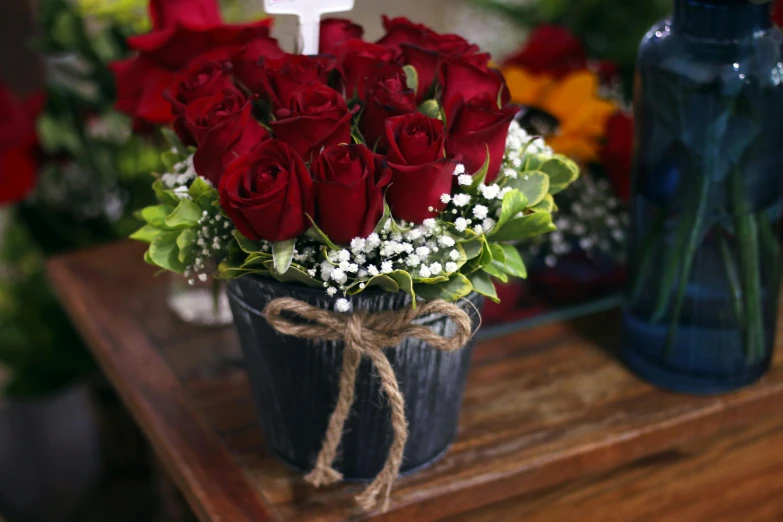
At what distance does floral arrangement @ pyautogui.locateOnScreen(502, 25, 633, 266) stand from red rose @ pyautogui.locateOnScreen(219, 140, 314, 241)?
16.0 inches

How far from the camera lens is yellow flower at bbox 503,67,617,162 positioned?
907 mm

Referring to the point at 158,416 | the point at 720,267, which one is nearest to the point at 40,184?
the point at 158,416

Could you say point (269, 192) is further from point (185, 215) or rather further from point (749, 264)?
point (749, 264)

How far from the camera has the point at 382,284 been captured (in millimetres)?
563

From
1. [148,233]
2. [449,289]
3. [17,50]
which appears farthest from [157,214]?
[17,50]

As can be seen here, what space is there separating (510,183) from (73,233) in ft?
3.03

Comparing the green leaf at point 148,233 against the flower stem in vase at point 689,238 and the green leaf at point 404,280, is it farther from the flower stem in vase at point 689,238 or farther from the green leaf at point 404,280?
the flower stem in vase at point 689,238

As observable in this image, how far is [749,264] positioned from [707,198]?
0.08 meters

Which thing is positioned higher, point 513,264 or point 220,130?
point 220,130

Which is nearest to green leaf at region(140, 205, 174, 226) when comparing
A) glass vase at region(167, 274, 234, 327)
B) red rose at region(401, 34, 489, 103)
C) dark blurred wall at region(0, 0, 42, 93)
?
red rose at region(401, 34, 489, 103)

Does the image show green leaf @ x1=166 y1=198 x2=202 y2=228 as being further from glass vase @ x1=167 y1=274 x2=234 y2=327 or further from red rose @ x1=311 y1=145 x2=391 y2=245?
glass vase @ x1=167 y1=274 x2=234 y2=327

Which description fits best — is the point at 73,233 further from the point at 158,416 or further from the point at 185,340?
the point at 158,416

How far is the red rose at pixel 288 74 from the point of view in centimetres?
60

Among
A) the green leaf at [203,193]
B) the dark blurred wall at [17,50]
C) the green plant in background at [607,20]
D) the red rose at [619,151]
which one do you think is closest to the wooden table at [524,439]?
the red rose at [619,151]
